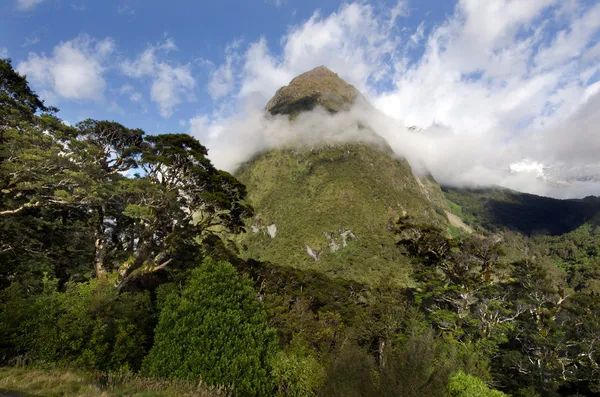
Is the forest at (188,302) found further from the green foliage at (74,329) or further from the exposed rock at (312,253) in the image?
the exposed rock at (312,253)

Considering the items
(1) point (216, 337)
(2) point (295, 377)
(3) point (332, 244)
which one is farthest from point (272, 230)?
(1) point (216, 337)

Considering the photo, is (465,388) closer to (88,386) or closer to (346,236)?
(88,386)

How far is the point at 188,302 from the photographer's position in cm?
1170

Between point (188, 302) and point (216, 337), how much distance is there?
1.80 metres

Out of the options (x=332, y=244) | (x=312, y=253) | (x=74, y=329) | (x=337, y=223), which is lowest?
(x=74, y=329)

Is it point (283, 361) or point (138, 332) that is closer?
point (283, 361)

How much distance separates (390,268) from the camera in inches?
5669

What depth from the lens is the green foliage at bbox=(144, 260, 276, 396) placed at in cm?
1045

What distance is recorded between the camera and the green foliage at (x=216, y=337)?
10445 millimetres

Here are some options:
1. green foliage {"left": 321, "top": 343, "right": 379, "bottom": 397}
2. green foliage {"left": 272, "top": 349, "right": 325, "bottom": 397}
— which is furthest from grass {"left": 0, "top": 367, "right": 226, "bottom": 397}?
green foliage {"left": 321, "top": 343, "right": 379, "bottom": 397}

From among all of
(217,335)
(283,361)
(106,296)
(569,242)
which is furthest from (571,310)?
(569,242)

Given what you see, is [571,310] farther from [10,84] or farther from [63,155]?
[10,84]

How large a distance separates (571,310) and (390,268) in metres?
124

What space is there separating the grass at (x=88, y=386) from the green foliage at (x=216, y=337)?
0.72 meters
